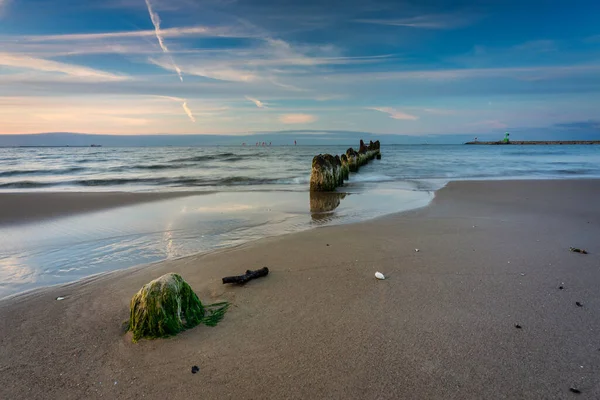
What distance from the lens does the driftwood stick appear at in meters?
3.86

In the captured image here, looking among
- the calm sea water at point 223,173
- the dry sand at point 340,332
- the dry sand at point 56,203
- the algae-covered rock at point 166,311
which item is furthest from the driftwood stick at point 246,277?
the calm sea water at point 223,173

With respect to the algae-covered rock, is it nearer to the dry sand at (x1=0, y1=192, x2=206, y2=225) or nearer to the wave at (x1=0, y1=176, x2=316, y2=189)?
the dry sand at (x1=0, y1=192, x2=206, y2=225)

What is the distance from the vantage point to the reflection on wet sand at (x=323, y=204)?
8.25 metres

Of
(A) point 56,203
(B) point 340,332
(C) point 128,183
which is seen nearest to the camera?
(B) point 340,332

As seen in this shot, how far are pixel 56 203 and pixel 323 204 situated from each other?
8.08 meters

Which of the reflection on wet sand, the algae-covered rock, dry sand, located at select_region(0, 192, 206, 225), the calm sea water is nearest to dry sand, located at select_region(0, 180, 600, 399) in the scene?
the algae-covered rock

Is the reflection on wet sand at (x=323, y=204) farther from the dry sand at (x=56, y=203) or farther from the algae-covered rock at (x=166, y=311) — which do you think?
the algae-covered rock at (x=166, y=311)

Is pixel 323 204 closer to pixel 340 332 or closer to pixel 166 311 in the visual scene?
pixel 340 332

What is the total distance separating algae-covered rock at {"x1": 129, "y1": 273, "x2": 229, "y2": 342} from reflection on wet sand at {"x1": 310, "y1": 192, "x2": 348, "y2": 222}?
15.9 feet

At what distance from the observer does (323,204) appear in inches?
402

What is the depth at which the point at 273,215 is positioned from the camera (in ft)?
27.4

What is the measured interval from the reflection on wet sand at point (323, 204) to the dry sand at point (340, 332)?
3099mm

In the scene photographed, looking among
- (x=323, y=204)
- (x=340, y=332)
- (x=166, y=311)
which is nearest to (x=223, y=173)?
(x=323, y=204)

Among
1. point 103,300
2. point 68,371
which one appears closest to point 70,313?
point 103,300
